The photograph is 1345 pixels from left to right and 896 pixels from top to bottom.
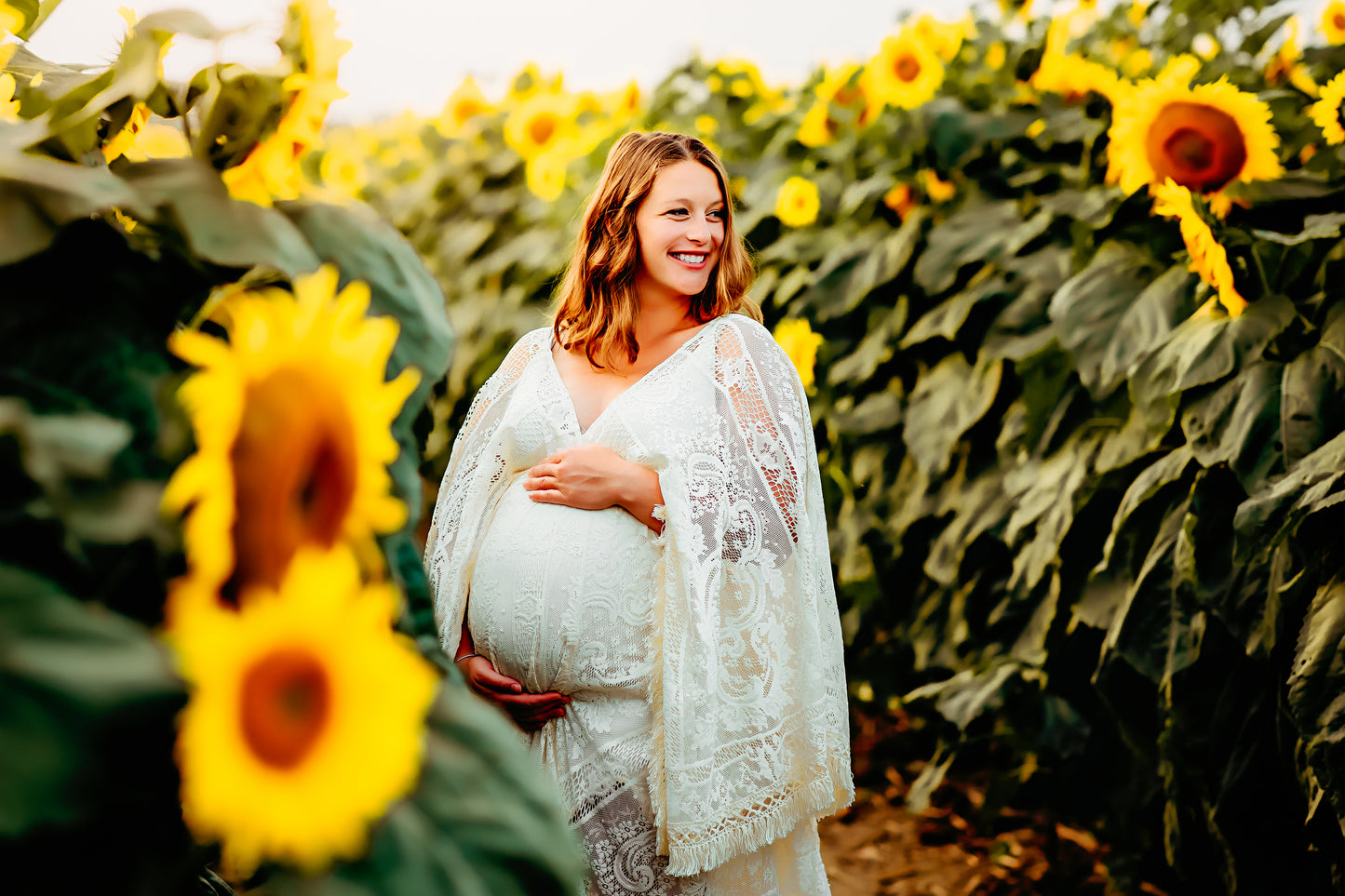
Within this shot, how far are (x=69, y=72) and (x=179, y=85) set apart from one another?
0.20 meters

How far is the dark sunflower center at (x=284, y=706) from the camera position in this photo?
1.35 feet

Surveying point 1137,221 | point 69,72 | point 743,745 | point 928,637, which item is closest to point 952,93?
point 1137,221

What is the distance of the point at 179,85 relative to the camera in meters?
0.62

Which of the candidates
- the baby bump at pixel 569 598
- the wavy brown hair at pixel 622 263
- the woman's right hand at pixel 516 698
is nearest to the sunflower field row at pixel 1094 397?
the wavy brown hair at pixel 622 263

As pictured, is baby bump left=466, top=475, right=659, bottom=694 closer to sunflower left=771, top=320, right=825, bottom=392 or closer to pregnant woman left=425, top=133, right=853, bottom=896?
pregnant woman left=425, top=133, right=853, bottom=896

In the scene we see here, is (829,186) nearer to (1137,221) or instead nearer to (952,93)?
(952,93)

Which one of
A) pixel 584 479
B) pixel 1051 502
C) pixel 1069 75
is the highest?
pixel 1069 75

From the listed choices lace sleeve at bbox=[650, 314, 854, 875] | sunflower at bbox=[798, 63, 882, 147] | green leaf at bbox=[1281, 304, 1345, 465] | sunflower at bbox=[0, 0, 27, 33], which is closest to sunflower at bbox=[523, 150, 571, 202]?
sunflower at bbox=[798, 63, 882, 147]

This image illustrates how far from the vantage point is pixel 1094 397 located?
7.94 feet

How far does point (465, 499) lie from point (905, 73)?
7.87ft

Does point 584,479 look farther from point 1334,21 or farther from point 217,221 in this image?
point 1334,21

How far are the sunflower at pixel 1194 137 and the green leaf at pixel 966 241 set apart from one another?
0.69 m

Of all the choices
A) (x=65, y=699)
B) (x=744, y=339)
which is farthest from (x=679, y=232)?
(x=65, y=699)

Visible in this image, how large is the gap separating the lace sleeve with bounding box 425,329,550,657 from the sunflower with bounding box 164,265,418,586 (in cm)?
154
